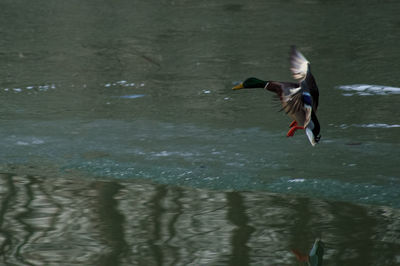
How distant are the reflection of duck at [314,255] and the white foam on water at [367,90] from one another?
3171 millimetres

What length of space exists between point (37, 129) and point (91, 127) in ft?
1.34

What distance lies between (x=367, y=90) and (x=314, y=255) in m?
3.42

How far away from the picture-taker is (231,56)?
26.6 ft

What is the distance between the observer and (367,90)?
666 cm

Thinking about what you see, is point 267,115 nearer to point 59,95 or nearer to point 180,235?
point 59,95

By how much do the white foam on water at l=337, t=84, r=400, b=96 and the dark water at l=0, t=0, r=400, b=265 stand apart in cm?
3

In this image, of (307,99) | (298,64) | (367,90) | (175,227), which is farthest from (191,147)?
(367,90)

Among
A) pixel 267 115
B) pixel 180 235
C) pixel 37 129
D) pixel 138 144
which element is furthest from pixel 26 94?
pixel 180 235

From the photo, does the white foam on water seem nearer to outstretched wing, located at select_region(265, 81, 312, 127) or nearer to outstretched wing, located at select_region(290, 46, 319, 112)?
outstretched wing, located at select_region(290, 46, 319, 112)

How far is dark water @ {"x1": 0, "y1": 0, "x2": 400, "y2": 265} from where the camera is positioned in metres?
3.74

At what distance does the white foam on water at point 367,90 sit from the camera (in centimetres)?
657

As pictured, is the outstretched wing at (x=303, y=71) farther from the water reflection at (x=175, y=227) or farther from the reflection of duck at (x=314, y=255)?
the reflection of duck at (x=314, y=255)

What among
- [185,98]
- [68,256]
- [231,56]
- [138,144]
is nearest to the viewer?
[68,256]

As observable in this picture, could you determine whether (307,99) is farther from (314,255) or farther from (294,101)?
(314,255)
